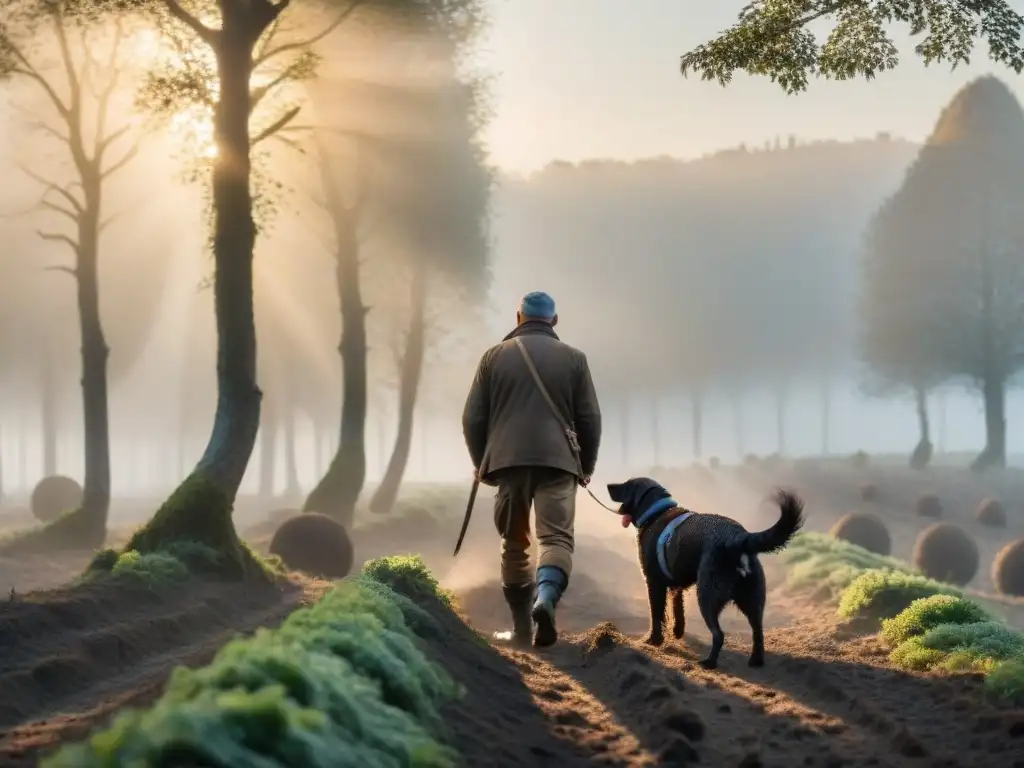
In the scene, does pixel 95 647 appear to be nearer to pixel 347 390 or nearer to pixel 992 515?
pixel 347 390

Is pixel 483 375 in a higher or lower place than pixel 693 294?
lower

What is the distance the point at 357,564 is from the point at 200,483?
28.8ft

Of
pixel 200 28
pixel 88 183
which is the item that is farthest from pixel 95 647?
pixel 88 183

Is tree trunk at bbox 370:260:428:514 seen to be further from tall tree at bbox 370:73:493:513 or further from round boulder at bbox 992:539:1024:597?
round boulder at bbox 992:539:1024:597

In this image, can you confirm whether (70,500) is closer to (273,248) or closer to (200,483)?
(273,248)

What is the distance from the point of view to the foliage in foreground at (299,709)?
288cm

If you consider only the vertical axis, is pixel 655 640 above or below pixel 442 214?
below

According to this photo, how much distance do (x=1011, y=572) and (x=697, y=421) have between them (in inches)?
1705

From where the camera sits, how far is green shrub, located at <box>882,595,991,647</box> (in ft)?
A: 28.0

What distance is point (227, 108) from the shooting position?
13.0 m

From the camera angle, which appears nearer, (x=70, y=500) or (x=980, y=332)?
(x=70, y=500)

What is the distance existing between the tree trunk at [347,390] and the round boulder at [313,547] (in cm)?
704

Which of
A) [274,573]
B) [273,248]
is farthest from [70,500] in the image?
→ [274,573]

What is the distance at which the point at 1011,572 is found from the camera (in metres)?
21.1
